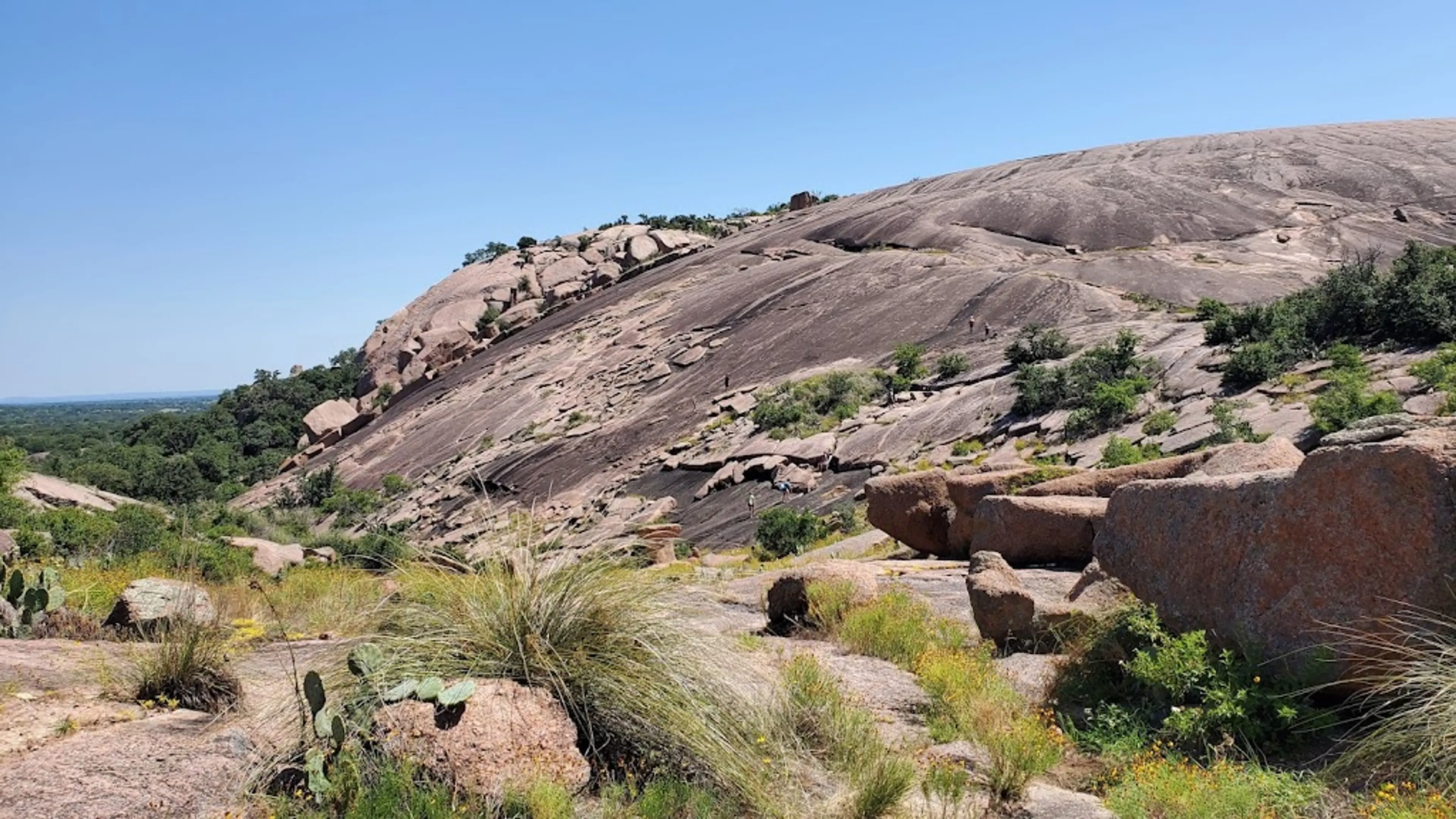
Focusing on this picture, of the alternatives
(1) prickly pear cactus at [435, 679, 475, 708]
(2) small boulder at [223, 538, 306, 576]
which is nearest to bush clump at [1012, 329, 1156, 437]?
(2) small boulder at [223, 538, 306, 576]

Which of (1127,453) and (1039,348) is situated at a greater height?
(1039,348)

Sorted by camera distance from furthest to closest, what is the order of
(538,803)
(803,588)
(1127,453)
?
(1127,453) < (803,588) < (538,803)

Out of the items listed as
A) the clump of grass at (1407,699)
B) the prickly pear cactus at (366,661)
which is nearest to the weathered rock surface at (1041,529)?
the clump of grass at (1407,699)

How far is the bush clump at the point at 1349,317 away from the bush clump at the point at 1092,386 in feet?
5.74

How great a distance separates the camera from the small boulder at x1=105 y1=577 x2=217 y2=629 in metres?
5.34

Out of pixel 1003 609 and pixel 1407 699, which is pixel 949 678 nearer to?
pixel 1003 609

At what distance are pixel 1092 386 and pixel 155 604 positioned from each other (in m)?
18.4

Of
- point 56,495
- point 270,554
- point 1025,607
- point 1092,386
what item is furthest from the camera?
point 56,495

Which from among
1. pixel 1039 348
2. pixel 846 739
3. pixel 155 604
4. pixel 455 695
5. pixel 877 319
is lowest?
pixel 1039 348

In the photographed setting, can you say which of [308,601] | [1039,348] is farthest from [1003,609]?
[1039,348]

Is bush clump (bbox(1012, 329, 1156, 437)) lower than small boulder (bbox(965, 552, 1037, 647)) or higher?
lower

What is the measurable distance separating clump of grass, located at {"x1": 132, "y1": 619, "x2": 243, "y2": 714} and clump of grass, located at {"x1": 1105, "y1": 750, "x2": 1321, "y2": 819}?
416 cm

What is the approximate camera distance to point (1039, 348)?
23625 mm

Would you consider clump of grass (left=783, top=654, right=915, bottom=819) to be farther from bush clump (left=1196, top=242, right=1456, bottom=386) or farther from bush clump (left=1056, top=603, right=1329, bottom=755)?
bush clump (left=1196, top=242, right=1456, bottom=386)
